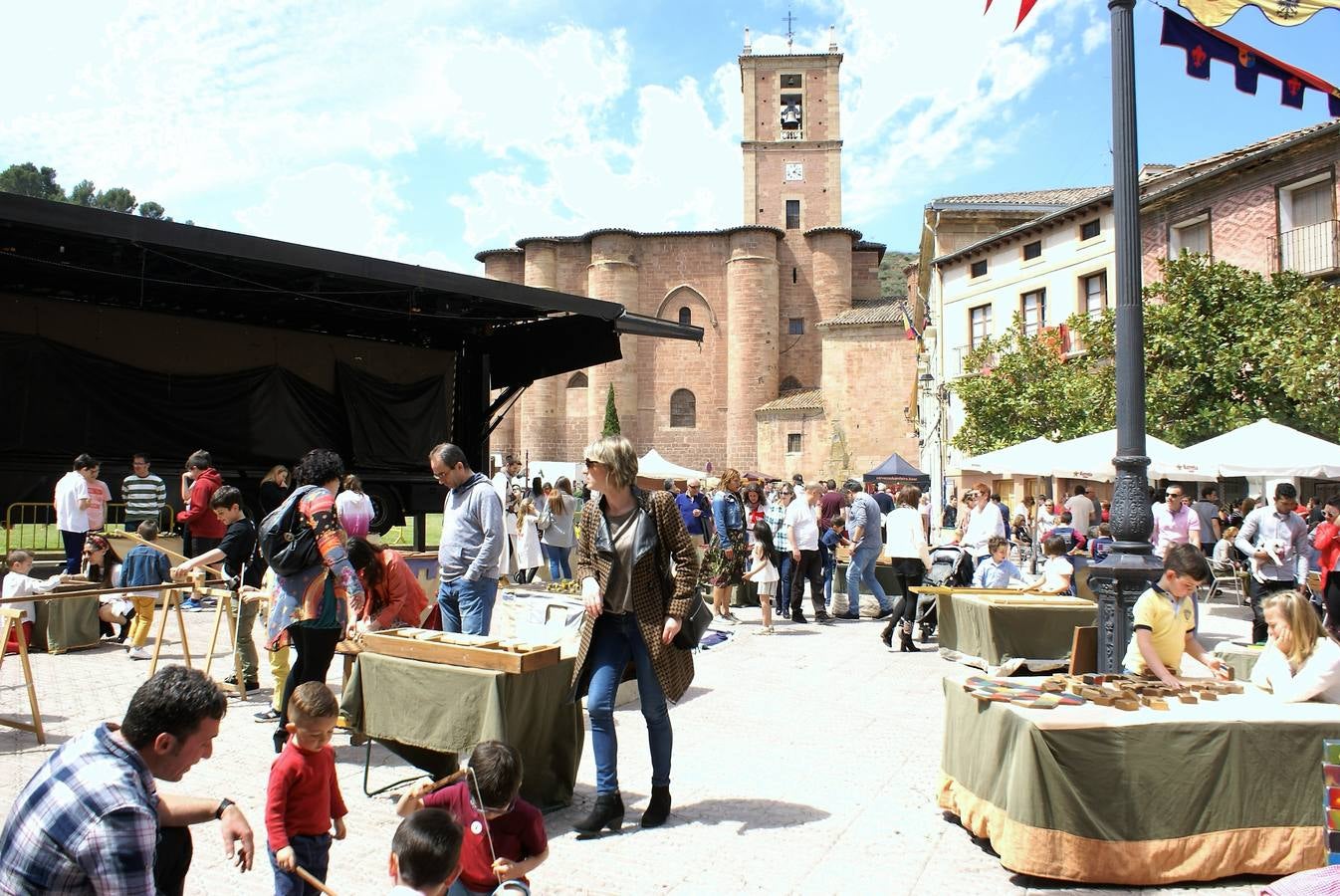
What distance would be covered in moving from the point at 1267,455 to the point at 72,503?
12.4 m

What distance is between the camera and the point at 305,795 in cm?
294

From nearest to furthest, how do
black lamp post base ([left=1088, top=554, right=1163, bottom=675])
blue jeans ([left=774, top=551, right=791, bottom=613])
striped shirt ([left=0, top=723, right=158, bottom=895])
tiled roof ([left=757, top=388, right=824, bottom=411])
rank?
striped shirt ([left=0, top=723, right=158, bottom=895]), black lamp post base ([left=1088, top=554, right=1163, bottom=675]), blue jeans ([left=774, top=551, right=791, bottom=613]), tiled roof ([left=757, top=388, right=824, bottom=411])

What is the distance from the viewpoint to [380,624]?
16.7ft

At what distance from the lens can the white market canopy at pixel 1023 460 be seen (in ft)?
41.2

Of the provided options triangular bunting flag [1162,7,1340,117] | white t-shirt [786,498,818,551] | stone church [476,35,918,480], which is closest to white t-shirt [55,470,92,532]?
white t-shirt [786,498,818,551]

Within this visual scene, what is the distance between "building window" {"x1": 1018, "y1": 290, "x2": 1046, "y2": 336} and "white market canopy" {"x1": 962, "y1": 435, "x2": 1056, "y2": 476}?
1430 cm

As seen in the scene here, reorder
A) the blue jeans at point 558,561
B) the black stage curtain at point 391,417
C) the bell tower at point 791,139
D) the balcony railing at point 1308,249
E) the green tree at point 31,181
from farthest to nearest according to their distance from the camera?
the green tree at point 31,181
the bell tower at point 791,139
the balcony railing at point 1308,249
the black stage curtain at point 391,417
the blue jeans at point 558,561

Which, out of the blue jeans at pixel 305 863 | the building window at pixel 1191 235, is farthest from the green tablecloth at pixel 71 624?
the building window at pixel 1191 235

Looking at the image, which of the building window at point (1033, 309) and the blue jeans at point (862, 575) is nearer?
the blue jeans at point (862, 575)

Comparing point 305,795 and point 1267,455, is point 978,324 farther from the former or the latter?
point 305,795

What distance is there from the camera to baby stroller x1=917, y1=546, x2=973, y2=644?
9.06 metres

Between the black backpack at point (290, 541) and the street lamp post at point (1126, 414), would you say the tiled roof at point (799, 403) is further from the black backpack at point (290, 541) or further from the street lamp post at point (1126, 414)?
the black backpack at point (290, 541)

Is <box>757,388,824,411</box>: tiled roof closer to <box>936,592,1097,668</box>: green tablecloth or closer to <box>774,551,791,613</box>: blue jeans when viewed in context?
<box>774,551,791,613</box>: blue jeans

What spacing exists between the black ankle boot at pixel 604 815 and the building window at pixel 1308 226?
63.1 ft
